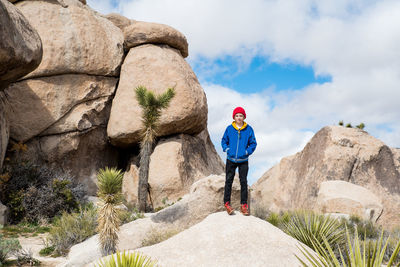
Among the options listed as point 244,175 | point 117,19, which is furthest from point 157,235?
point 117,19

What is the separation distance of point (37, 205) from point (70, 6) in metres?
10.6

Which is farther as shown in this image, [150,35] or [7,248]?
[150,35]

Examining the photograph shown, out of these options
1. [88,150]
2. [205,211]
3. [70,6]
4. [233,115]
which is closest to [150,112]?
[205,211]

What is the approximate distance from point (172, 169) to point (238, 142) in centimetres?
950

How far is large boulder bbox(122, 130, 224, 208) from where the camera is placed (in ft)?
52.2

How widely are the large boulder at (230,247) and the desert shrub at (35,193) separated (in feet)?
30.1

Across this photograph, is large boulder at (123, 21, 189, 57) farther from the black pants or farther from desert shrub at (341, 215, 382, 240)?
the black pants

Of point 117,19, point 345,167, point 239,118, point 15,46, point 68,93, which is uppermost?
point 117,19

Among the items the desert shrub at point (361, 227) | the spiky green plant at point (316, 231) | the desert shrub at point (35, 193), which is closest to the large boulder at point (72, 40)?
the desert shrub at point (35, 193)

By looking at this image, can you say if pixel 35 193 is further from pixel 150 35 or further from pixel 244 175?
pixel 244 175

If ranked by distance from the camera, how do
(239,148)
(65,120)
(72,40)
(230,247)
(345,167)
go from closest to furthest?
(230,247), (239,148), (345,167), (65,120), (72,40)

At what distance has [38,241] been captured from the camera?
10781mm

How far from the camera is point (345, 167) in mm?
14344

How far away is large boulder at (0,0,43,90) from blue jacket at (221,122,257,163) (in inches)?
278
